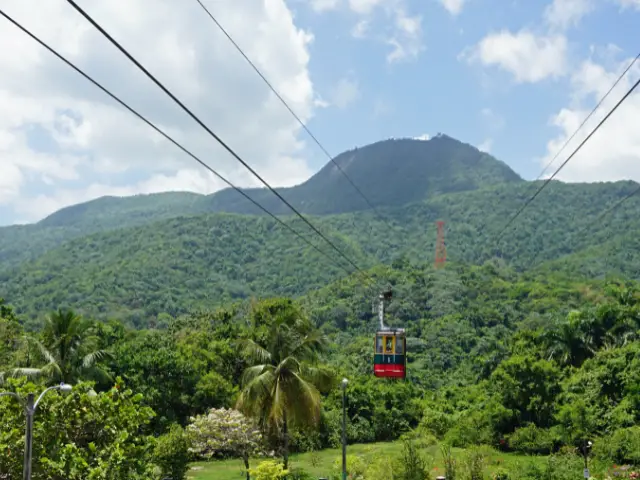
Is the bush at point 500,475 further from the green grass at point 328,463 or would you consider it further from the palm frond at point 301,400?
the palm frond at point 301,400

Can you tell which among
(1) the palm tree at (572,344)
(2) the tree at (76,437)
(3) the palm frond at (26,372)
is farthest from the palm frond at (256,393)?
(1) the palm tree at (572,344)

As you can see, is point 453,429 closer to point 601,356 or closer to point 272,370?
point 601,356

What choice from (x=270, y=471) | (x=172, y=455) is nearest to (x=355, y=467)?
(x=270, y=471)

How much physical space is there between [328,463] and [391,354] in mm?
17367

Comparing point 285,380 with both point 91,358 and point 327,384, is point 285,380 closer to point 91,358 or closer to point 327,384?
point 327,384

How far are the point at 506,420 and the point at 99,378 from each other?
29.6 metres

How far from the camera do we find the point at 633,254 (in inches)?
6048

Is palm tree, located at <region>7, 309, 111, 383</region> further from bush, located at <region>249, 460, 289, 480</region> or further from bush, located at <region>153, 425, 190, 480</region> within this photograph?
bush, located at <region>249, 460, 289, 480</region>

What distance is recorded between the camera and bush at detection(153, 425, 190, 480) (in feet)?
103

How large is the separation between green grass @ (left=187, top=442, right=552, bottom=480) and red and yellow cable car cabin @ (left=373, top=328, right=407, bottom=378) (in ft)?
20.4

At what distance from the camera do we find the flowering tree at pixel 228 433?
112 feet

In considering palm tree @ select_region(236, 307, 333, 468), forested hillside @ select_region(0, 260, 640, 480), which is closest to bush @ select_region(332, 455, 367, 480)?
forested hillside @ select_region(0, 260, 640, 480)

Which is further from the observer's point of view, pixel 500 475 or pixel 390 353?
pixel 500 475

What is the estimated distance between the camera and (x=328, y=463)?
4303cm
